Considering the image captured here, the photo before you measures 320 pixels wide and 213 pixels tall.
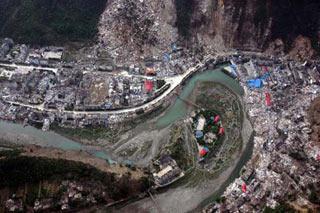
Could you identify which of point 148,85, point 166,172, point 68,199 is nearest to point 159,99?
point 148,85

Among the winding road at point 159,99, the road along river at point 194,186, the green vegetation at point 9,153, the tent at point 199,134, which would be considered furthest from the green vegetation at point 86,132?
the tent at point 199,134

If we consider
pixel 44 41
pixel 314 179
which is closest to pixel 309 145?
pixel 314 179

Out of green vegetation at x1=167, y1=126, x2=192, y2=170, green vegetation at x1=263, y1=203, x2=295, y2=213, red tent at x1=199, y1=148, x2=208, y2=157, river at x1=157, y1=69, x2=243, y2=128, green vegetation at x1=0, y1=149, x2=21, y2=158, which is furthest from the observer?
river at x1=157, y1=69, x2=243, y2=128

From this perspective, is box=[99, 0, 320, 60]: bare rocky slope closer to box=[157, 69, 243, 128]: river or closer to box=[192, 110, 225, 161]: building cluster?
box=[157, 69, 243, 128]: river

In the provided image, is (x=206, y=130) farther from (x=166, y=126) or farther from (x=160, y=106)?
(x=160, y=106)

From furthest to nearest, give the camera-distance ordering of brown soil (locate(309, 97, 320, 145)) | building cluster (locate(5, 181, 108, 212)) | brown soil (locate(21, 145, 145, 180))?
1. brown soil (locate(309, 97, 320, 145))
2. brown soil (locate(21, 145, 145, 180))
3. building cluster (locate(5, 181, 108, 212))

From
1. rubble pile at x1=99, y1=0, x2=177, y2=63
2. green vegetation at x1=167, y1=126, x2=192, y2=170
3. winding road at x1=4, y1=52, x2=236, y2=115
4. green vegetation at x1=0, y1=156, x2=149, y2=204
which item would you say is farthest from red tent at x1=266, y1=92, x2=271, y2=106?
green vegetation at x1=0, y1=156, x2=149, y2=204
